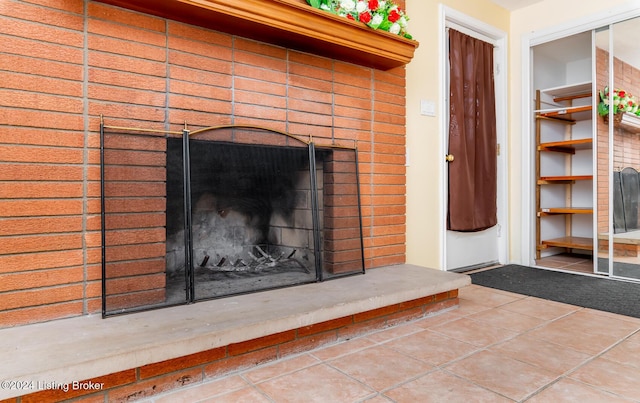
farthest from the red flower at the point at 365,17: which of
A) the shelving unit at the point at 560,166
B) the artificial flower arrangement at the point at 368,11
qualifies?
the shelving unit at the point at 560,166

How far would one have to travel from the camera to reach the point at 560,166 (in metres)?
3.92

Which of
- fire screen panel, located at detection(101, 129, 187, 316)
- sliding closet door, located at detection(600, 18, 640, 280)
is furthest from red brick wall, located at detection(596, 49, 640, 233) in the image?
fire screen panel, located at detection(101, 129, 187, 316)

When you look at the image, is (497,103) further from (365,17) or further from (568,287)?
(365,17)

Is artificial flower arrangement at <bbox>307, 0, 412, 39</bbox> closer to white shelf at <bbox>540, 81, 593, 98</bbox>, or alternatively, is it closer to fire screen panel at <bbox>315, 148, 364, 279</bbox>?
fire screen panel at <bbox>315, 148, 364, 279</bbox>

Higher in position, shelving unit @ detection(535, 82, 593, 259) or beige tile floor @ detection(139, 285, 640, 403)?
shelving unit @ detection(535, 82, 593, 259)

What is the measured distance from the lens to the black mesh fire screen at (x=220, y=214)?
Result: 1.54 meters

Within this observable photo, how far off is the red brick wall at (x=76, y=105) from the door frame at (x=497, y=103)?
1.56 meters

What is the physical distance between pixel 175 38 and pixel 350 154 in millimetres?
1085

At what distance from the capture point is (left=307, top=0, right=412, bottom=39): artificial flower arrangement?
199 centimetres

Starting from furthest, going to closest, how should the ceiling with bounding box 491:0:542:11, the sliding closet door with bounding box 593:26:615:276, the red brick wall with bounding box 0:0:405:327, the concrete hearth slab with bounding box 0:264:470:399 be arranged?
the ceiling with bounding box 491:0:542:11 < the sliding closet door with bounding box 593:26:615:276 < the red brick wall with bounding box 0:0:405:327 < the concrete hearth slab with bounding box 0:264:470:399

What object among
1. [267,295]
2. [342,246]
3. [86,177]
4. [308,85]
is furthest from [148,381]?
[308,85]

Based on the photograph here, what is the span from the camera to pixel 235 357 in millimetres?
1431

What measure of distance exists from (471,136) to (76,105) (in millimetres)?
2725

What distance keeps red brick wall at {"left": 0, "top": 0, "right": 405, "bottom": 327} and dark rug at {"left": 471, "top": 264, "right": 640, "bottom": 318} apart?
2.03m
